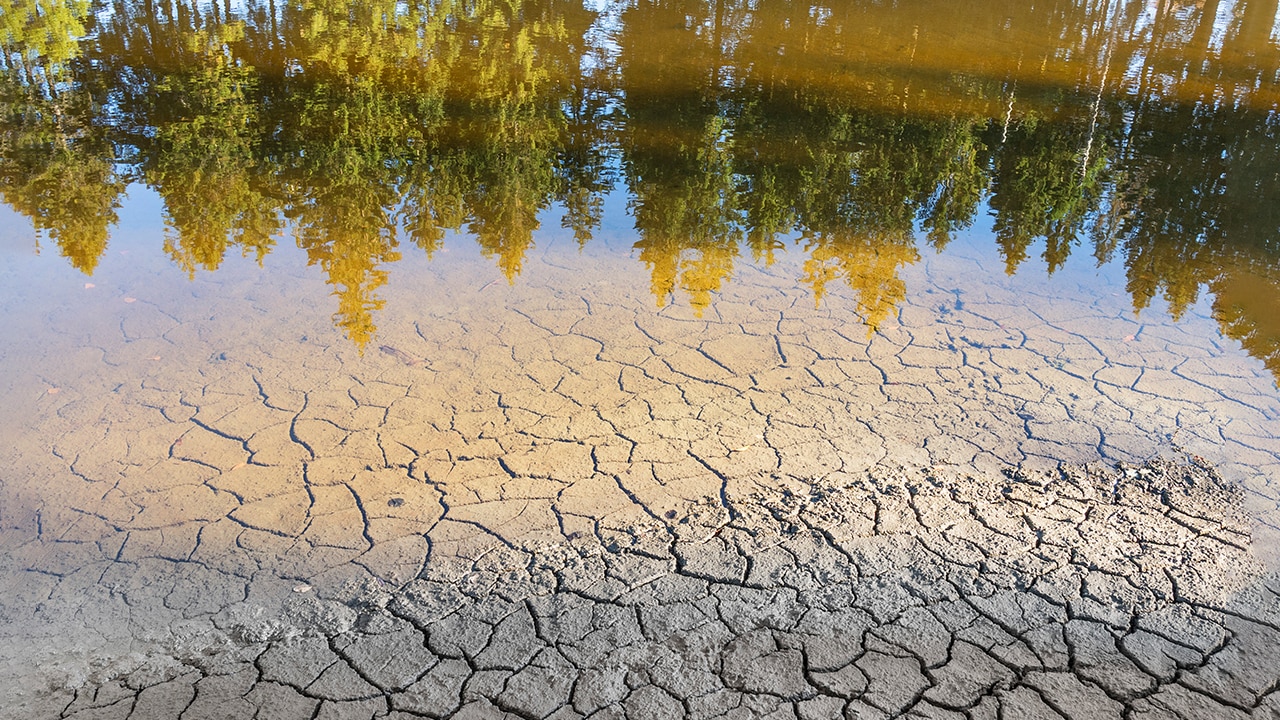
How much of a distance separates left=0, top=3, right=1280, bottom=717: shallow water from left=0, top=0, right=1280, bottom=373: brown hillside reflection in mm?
62

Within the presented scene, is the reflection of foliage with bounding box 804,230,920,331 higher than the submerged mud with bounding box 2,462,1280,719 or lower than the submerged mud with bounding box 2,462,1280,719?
higher

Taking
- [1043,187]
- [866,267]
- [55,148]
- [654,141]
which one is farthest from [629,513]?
[55,148]

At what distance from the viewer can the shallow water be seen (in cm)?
334

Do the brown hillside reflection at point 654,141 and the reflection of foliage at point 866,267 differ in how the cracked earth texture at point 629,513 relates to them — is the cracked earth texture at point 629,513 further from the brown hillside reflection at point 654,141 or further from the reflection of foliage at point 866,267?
the brown hillside reflection at point 654,141

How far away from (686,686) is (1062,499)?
6.73 feet

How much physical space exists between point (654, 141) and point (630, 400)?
4.27m

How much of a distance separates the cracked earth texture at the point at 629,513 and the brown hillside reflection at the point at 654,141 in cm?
72

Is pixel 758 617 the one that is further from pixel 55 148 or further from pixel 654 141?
pixel 55 148

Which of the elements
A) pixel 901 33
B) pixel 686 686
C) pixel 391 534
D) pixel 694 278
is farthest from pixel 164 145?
pixel 901 33

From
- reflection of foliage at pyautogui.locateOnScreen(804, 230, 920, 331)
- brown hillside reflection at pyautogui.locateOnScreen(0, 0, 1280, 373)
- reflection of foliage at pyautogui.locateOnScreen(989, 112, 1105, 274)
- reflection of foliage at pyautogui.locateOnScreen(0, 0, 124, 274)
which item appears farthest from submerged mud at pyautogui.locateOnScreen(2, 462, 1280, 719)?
reflection of foliage at pyautogui.locateOnScreen(0, 0, 124, 274)

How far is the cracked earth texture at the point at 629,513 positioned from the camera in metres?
3.24

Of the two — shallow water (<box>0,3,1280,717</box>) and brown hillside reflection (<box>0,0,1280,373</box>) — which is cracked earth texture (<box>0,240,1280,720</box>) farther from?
brown hillside reflection (<box>0,0,1280,373</box>)

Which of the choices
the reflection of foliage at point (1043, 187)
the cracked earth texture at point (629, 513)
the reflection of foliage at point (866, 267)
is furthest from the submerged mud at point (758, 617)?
the reflection of foliage at point (1043, 187)

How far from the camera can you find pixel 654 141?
336 inches
